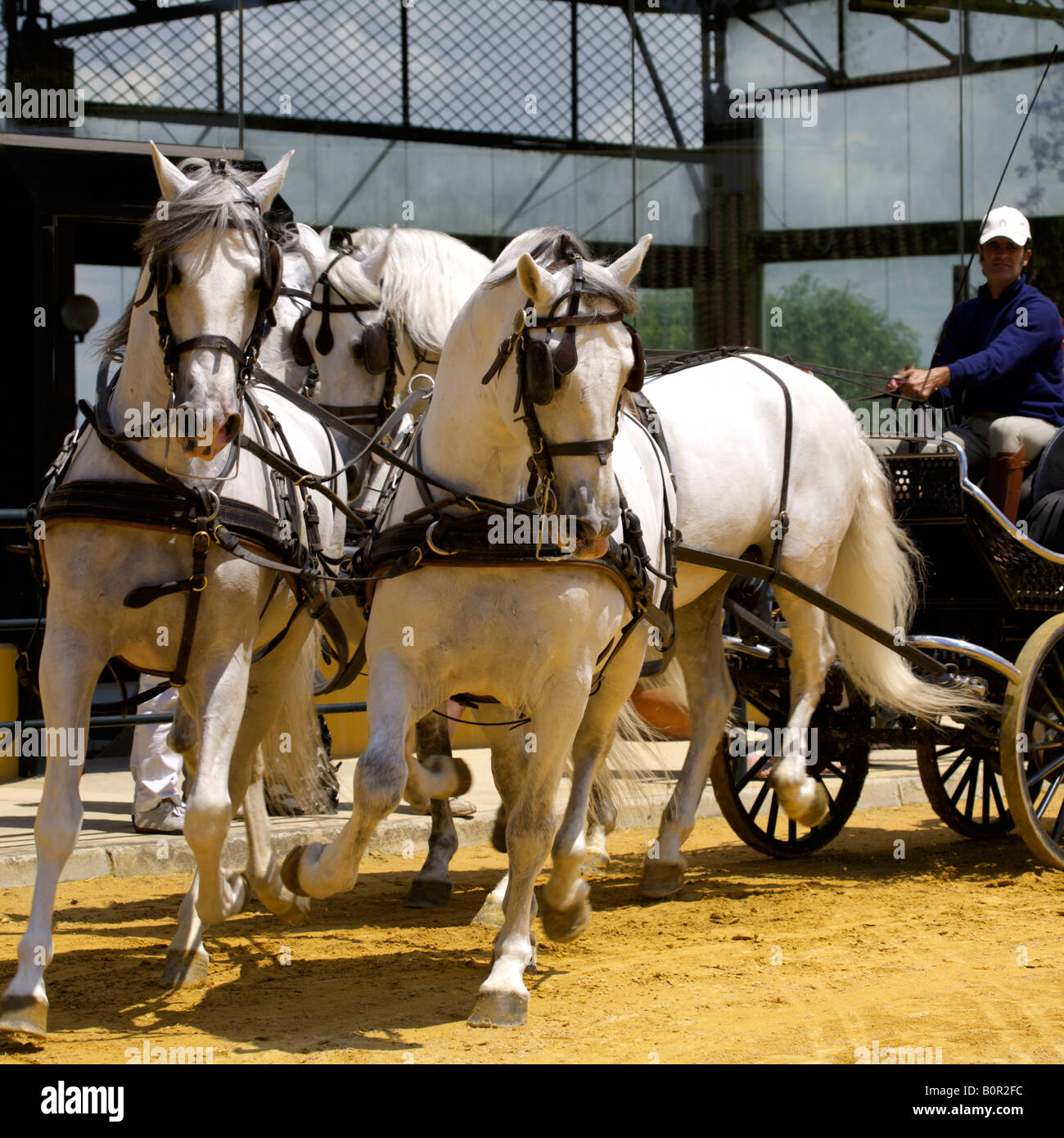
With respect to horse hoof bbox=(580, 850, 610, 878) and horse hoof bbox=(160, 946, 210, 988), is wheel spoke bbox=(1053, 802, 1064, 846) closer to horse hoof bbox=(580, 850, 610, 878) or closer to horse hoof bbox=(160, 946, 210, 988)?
horse hoof bbox=(580, 850, 610, 878)

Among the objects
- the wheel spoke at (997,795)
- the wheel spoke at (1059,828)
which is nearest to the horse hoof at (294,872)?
the wheel spoke at (1059,828)

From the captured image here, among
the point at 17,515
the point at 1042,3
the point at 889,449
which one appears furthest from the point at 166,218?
the point at 1042,3

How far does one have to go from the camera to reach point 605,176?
34.7 feet

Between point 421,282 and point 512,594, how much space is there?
2.05 metres

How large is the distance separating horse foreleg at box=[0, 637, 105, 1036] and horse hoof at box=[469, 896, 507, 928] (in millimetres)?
1885

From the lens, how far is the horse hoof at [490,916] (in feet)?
17.0

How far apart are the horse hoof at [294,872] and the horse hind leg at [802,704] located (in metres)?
2.41

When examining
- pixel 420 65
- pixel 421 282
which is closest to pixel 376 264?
pixel 421 282

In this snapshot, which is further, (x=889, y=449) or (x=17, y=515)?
(x=889, y=449)

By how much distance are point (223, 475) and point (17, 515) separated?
2579 mm

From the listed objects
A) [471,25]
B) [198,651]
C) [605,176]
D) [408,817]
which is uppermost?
[471,25]

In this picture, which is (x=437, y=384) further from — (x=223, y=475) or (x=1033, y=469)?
(x=1033, y=469)

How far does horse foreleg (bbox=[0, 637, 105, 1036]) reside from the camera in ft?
11.8

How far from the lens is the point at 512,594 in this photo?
3.77m
